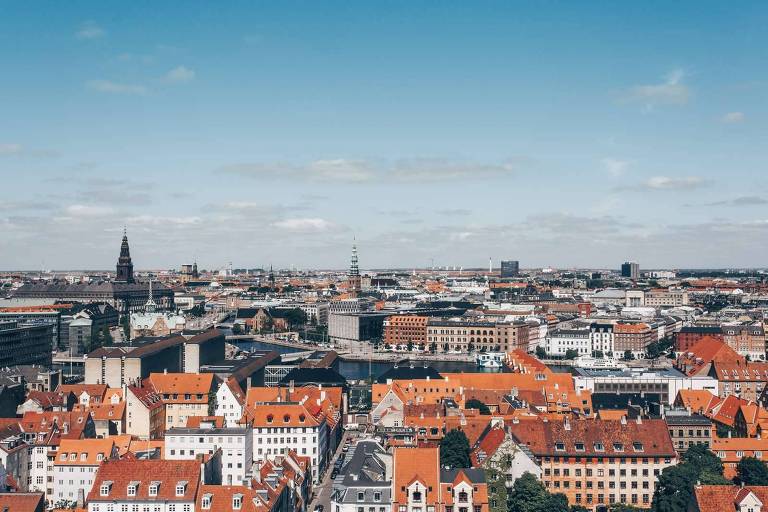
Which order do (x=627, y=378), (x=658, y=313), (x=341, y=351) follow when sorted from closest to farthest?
(x=627, y=378) < (x=341, y=351) < (x=658, y=313)

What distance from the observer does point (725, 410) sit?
6384 cm

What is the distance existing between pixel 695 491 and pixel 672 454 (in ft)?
37.8

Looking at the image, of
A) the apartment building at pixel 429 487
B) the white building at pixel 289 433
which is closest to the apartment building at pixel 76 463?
the white building at pixel 289 433

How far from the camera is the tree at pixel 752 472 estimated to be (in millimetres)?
47894

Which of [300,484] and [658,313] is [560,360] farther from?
[300,484]

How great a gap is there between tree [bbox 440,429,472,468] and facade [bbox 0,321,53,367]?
60.4m

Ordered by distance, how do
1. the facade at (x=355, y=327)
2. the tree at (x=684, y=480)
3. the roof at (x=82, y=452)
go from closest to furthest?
the tree at (x=684, y=480) → the roof at (x=82, y=452) → the facade at (x=355, y=327)

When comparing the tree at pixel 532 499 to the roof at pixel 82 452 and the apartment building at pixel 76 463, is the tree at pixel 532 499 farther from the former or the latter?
the roof at pixel 82 452

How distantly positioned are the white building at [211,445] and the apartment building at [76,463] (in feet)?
10.8

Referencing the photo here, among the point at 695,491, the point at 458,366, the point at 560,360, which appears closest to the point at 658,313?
the point at 560,360

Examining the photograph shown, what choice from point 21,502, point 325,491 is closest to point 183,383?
point 325,491

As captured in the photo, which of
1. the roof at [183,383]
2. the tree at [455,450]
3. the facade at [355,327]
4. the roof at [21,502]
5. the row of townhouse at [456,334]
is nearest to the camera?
the roof at [21,502]

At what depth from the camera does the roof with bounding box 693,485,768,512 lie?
121 ft

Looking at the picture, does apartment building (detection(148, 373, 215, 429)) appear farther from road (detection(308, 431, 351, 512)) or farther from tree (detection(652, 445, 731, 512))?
tree (detection(652, 445, 731, 512))
